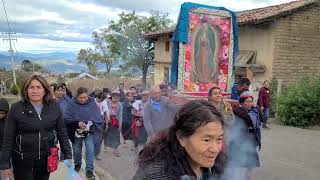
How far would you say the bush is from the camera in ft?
43.7

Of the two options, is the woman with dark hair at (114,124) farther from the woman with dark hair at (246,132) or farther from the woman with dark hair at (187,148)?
the woman with dark hair at (187,148)

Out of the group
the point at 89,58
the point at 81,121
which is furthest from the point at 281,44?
the point at 89,58

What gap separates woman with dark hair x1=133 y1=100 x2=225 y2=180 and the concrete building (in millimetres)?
15461

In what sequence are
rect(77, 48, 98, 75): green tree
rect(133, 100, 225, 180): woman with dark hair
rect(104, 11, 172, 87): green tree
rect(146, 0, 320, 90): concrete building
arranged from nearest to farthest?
rect(133, 100, 225, 180): woman with dark hair → rect(146, 0, 320, 90): concrete building → rect(104, 11, 172, 87): green tree → rect(77, 48, 98, 75): green tree

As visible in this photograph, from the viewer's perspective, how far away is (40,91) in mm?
4301

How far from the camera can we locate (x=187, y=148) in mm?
1919

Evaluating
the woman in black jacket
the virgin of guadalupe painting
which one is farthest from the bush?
the woman in black jacket

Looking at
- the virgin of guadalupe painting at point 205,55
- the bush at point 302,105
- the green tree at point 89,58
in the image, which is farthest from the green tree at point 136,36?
the virgin of guadalupe painting at point 205,55

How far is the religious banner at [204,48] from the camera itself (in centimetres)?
663

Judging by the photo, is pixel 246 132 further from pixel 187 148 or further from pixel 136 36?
pixel 136 36

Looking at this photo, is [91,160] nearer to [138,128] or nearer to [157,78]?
[138,128]

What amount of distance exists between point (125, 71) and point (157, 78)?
12.5 metres

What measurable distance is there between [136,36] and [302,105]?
2539cm

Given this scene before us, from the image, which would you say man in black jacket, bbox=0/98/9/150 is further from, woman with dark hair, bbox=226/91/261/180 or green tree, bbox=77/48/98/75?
green tree, bbox=77/48/98/75
